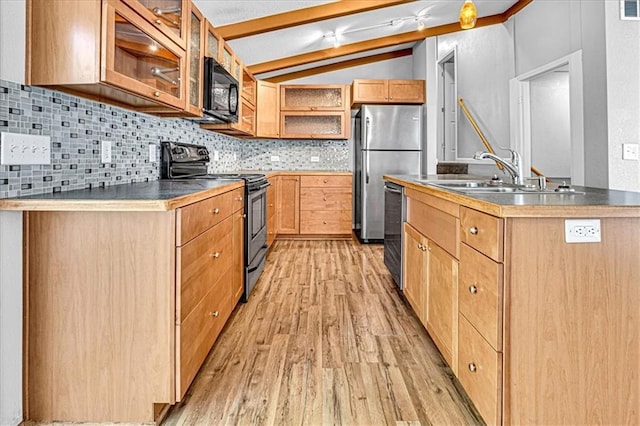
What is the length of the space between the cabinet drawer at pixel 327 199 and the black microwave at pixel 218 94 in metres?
2.07

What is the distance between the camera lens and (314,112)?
5953mm

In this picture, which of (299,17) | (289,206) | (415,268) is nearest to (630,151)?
(415,268)

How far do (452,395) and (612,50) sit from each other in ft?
9.64

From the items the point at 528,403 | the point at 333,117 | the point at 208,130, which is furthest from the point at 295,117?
the point at 528,403

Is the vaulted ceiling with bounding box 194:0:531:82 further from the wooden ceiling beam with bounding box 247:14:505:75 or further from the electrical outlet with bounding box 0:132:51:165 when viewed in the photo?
the electrical outlet with bounding box 0:132:51:165

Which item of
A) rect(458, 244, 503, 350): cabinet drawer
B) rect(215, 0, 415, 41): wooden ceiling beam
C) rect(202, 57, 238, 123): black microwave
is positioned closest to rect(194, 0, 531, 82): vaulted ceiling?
rect(215, 0, 415, 41): wooden ceiling beam

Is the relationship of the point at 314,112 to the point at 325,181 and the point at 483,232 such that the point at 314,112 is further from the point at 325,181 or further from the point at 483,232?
the point at 483,232

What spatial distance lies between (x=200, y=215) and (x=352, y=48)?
4296 millimetres

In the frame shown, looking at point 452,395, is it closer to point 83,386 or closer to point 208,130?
point 83,386

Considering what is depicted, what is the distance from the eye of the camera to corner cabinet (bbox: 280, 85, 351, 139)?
19.5 feet

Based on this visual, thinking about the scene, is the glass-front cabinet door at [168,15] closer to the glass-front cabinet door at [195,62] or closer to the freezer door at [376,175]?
the glass-front cabinet door at [195,62]

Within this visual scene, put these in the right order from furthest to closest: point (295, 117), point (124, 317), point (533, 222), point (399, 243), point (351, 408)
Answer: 1. point (295, 117)
2. point (399, 243)
3. point (351, 408)
4. point (124, 317)
5. point (533, 222)

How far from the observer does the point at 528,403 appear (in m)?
1.37

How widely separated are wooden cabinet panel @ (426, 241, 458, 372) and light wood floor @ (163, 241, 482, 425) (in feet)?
0.49
